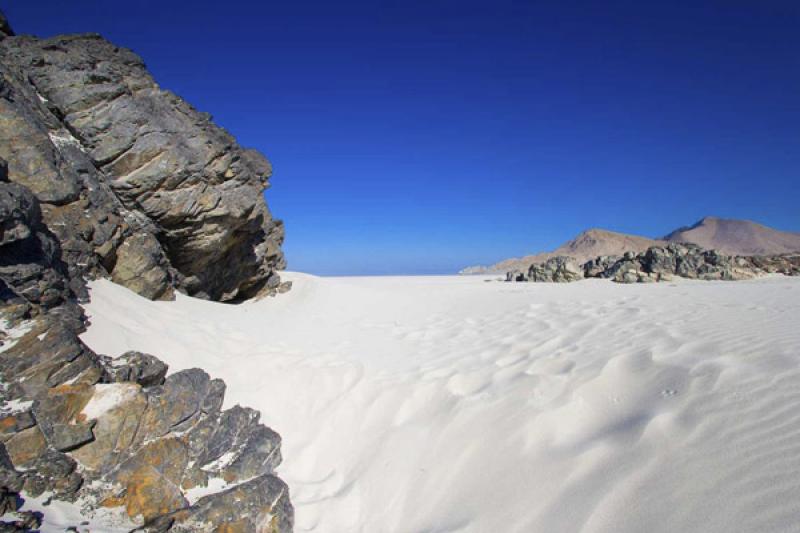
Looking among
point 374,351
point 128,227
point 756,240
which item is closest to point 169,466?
point 374,351

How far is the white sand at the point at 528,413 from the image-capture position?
2.26m

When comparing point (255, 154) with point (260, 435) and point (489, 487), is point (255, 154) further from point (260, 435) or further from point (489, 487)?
point (489, 487)

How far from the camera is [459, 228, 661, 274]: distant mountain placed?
31728 mm

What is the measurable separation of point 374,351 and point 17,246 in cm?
426

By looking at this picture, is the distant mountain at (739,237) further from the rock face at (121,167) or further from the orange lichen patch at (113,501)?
the orange lichen patch at (113,501)

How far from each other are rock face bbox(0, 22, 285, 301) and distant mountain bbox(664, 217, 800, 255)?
126 feet

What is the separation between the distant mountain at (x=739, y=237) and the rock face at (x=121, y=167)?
126 ft

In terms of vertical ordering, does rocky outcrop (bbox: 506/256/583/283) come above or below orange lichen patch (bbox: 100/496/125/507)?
above

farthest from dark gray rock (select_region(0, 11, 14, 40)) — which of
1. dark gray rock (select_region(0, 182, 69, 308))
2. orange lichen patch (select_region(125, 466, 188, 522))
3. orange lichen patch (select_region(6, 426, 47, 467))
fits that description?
orange lichen patch (select_region(125, 466, 188, 522))

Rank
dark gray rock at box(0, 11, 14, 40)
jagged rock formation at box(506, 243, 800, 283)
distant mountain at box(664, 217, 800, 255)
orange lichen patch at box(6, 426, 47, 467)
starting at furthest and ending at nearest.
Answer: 1. distant mountain at box(664, 217, 800, 255)
2. jagged rock formation at box(506, 243, 800, 283)
3. dark gray rock at box(0, 11, 14, 40)
4. orange lichen patch at box(6, 426, 47, 467)

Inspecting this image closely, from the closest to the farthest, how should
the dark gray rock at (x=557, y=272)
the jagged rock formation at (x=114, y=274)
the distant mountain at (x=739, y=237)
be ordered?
the jagged rock formation at (x=114, y=274), the dark gray rock at (x=557, y=272), the distant mountain at (x=739, y=237)

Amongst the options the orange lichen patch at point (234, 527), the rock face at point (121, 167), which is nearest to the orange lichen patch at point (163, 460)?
the orange lichen patch at point (234, 527)

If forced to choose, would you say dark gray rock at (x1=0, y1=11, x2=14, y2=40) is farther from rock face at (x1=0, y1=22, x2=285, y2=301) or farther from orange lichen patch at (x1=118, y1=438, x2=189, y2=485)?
orange lichen patch at (x1=118, y1=438, x2=189, y2=485)

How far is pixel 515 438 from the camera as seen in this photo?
10.2 feet
